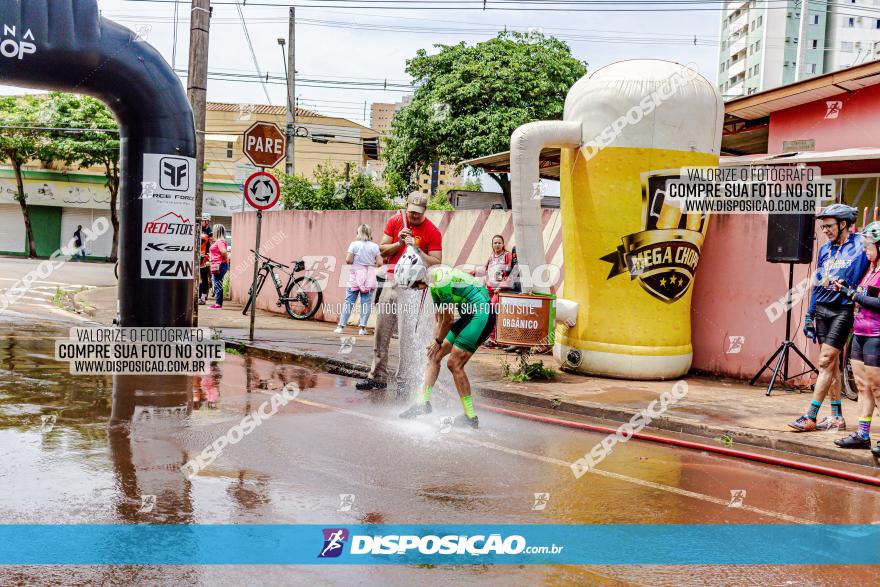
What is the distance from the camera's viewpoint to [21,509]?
→ 16.0 ft

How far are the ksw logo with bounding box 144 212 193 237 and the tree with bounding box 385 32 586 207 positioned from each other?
2406 centimetres

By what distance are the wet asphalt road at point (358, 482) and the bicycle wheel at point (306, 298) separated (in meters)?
8.17

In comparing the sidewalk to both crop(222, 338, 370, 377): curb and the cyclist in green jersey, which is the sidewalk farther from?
the cyclist in green jersey

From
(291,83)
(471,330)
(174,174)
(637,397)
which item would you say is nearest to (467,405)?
(471,330)

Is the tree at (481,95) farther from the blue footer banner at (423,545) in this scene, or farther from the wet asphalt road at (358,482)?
the blue footer banner at (423,545)

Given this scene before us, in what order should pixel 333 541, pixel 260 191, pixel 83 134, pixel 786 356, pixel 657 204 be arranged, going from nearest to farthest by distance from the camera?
pixel 333 541, pixel 786 356, pixel 657 204, pixel 260 191, pixel 83 134

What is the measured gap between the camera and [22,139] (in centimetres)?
4212

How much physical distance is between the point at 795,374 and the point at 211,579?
8492 mm

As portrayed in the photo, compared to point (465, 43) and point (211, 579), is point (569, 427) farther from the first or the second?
point (465, 43)

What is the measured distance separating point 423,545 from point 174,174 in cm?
841

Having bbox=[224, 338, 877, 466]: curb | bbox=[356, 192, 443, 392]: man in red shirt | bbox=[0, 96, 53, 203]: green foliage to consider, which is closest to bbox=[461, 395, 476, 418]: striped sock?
bbox=[224, 338, 877, 466]: curb

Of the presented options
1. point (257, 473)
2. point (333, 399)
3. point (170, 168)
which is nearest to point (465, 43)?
point (170, 168)

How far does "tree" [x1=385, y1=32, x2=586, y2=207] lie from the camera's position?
35.5 meters

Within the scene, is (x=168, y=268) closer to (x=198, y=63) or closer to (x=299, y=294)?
(x=198, y=63)
